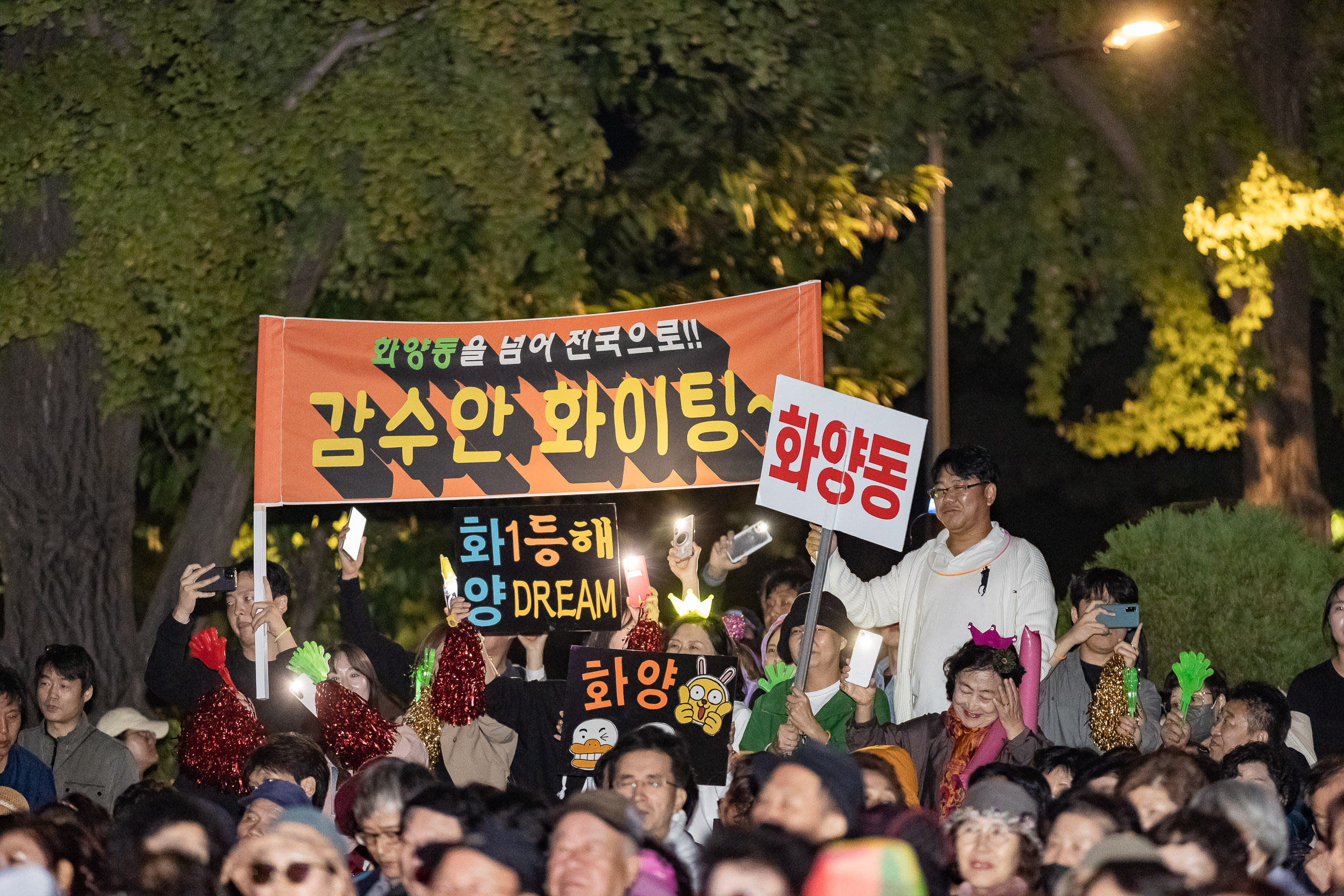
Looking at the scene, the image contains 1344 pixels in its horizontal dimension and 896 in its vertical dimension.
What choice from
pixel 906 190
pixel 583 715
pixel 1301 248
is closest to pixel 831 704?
pixel 583 715

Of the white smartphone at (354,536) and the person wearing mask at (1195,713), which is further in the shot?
the white smartphone at (354,536)

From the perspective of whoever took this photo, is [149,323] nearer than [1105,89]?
Yes

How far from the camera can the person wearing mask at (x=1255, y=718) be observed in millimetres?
6125

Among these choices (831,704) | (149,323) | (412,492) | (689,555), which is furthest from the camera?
(149,323)

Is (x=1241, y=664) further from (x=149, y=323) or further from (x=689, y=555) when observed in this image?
(x=149, y=323)

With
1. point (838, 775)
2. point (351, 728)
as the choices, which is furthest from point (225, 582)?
point (838, 775)

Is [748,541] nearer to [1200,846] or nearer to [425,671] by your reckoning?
[425,671]

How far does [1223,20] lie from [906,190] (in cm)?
379

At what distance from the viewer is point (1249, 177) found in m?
12.6

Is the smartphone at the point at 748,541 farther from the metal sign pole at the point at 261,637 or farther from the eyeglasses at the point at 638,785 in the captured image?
the metal sign pole at the point at 261,637

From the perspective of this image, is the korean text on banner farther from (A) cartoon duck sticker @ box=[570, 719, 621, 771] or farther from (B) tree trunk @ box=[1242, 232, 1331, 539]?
(B) tree trunk @ box=[1242, 232, 1331, 539]

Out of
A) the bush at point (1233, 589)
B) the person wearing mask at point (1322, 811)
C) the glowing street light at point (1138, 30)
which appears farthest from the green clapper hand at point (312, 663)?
the glowing street light at point (1138, 30)

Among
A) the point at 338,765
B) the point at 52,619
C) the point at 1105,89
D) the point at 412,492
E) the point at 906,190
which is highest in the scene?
the point at 1105,89

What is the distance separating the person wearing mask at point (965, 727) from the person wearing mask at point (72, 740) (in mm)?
3186
